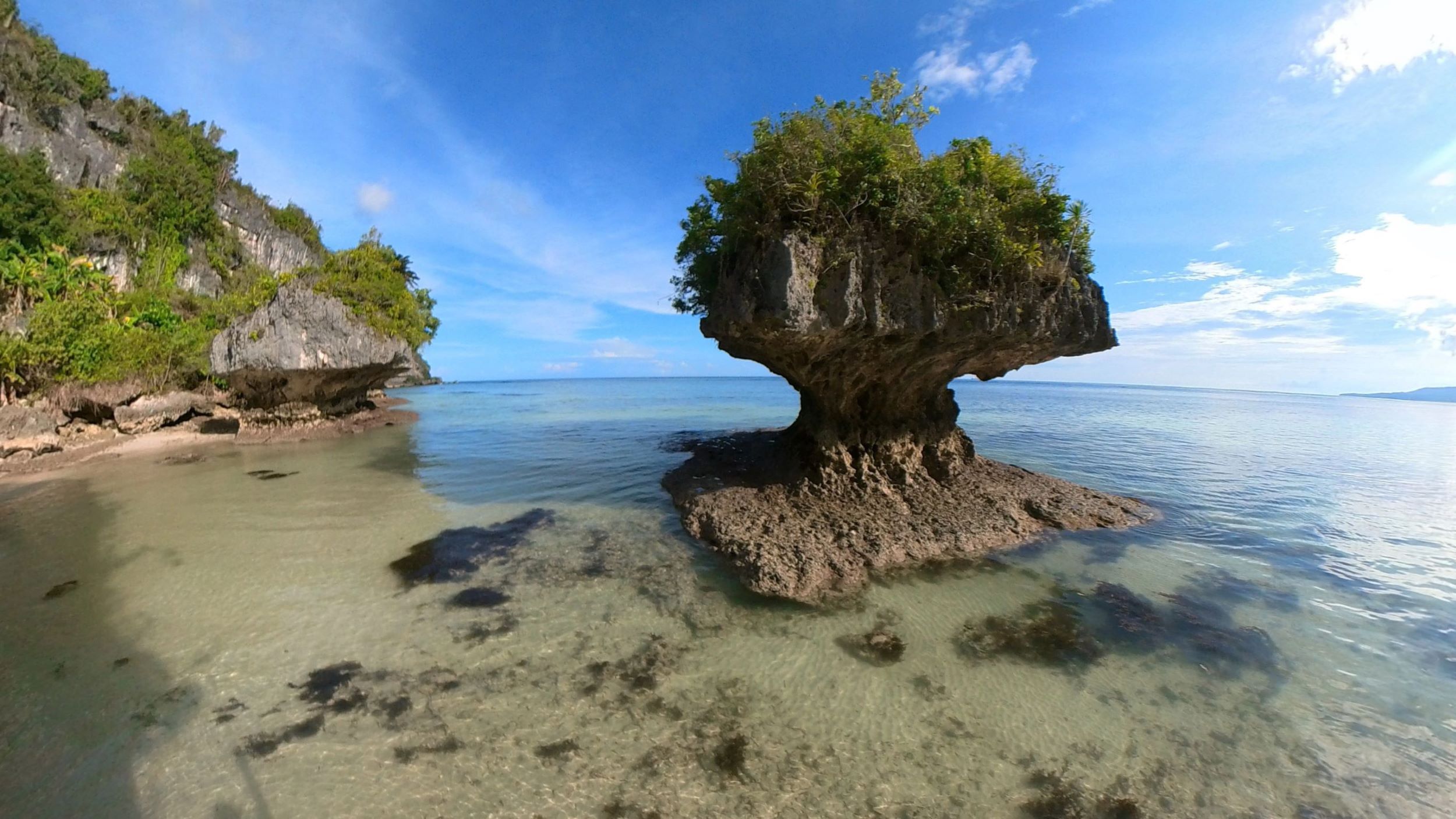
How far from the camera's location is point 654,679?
219 inches

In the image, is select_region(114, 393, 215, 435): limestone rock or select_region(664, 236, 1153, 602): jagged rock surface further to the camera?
select_region(114, 393, 215, 435): limestone rock

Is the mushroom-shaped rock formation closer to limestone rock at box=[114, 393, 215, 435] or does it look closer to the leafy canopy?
the leafy canopy

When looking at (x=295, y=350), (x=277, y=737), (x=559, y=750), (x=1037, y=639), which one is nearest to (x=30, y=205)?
(x=295, y=350)

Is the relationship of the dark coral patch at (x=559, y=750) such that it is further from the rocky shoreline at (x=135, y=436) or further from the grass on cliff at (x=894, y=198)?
the rocky shoreline at (x=135, y=436)

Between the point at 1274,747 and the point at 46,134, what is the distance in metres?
49.9

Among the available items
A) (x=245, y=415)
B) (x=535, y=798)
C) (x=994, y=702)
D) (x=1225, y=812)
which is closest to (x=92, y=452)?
(x=245, y=415)

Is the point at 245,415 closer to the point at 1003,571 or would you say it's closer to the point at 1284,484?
the point at 1003,571

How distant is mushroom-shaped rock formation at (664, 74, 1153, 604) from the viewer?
28.2 feet

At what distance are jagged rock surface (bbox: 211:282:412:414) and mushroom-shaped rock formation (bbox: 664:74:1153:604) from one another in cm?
1749

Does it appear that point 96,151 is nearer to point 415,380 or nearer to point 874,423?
point 874,423

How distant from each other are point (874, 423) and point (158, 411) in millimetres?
28716

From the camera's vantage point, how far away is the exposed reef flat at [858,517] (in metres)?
8.03

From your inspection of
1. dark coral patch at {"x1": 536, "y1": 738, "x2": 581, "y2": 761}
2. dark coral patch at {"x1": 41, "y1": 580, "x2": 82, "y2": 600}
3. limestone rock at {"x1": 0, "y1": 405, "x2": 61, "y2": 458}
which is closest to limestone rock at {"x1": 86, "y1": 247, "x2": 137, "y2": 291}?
limestone rock at {"x1": 0, "y1": 405, "x2": 61, "y2": 458}

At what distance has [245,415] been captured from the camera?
71.1 ft
